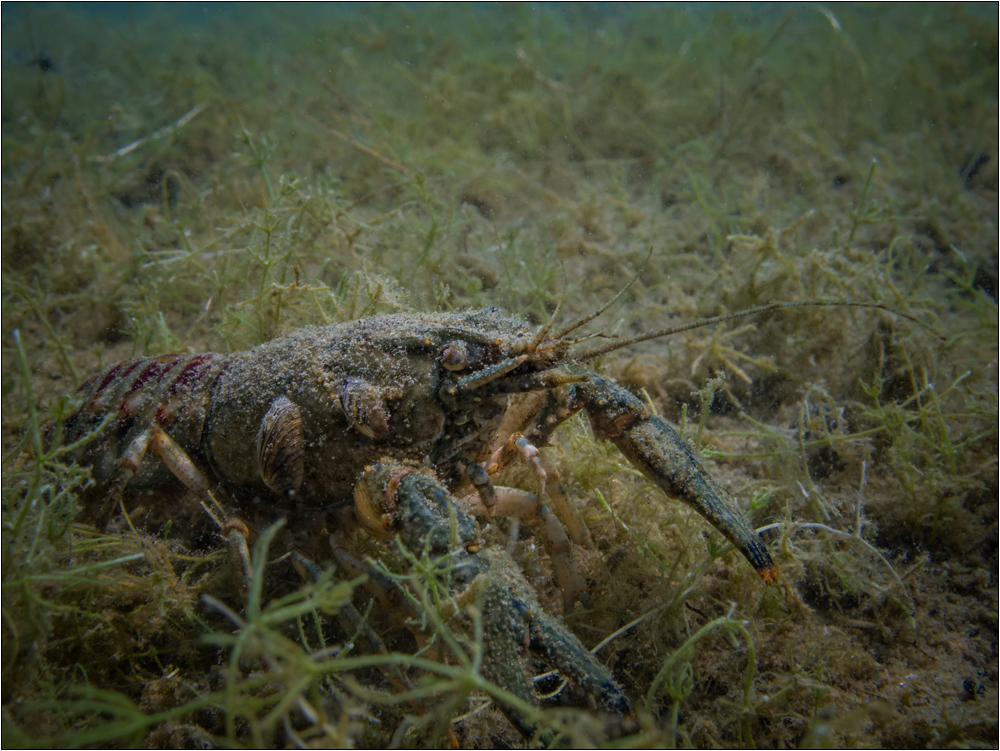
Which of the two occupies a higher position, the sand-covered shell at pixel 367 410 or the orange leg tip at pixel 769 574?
the sand-covered shell at pixel 367 410

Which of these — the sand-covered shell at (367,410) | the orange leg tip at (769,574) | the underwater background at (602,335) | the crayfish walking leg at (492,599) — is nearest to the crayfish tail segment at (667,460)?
the orange leg tip at (769,574)

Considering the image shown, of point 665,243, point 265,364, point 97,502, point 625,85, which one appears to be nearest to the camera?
point 265,364

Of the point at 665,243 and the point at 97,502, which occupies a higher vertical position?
the point at 665,243

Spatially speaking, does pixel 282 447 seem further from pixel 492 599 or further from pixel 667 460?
pixel 667 460

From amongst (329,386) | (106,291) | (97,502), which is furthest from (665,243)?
(106,291)

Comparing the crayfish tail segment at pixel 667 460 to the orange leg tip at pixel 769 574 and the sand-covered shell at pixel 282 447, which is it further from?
the sand-covered shell at pixel 282 447

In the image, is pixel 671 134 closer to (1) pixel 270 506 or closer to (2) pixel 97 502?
(1) pixel 270 506
